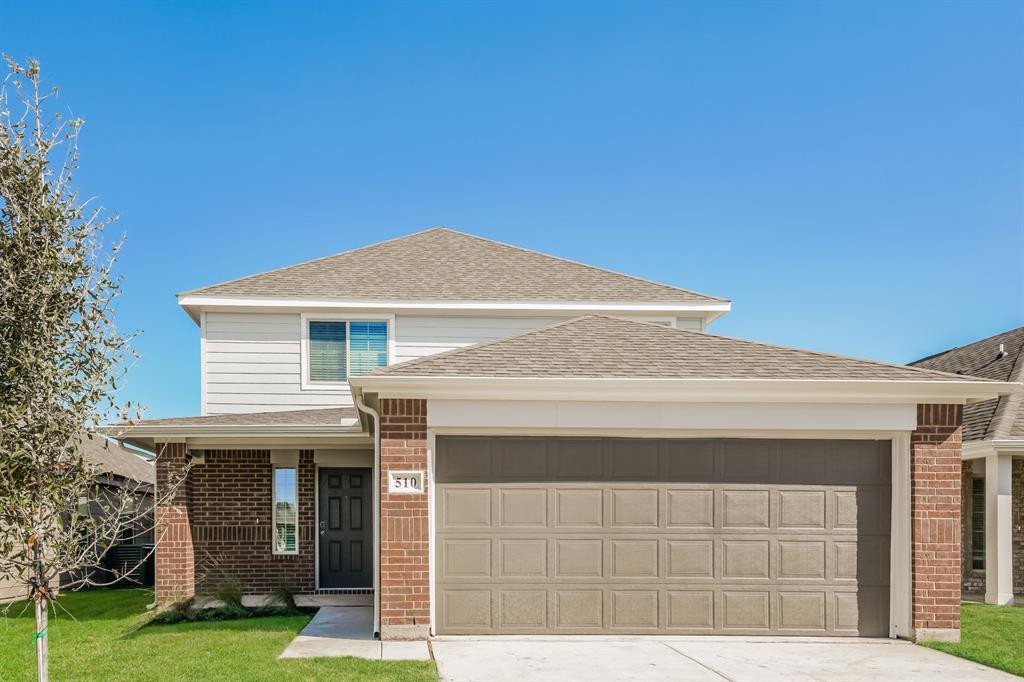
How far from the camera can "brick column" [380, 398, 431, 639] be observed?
9.18 metres

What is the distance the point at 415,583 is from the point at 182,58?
34.1ft

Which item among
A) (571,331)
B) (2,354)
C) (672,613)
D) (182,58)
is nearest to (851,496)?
(672,613)

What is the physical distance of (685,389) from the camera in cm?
936

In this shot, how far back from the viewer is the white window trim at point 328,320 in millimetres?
14703

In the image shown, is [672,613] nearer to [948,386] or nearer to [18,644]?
[948,386]

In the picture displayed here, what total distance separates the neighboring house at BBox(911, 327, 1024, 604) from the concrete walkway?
9729 millimetres

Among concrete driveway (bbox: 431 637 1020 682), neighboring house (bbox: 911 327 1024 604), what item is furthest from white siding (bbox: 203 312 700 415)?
neighboring house (bbox: 911 327 1024 604)

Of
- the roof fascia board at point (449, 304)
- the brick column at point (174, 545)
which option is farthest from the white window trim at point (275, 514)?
the roof fascia board at point (449, 304)

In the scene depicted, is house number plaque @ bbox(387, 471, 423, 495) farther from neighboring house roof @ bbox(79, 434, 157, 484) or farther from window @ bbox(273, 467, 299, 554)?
neighboring house roof @ bbox(79, 434, 157, 484)

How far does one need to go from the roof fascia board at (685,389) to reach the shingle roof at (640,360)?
3.8 inches

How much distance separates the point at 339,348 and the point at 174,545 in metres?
4.37

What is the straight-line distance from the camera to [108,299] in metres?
6.16

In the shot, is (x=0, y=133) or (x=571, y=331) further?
(x=571, y=331)

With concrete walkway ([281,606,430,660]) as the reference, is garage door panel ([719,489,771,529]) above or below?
above
